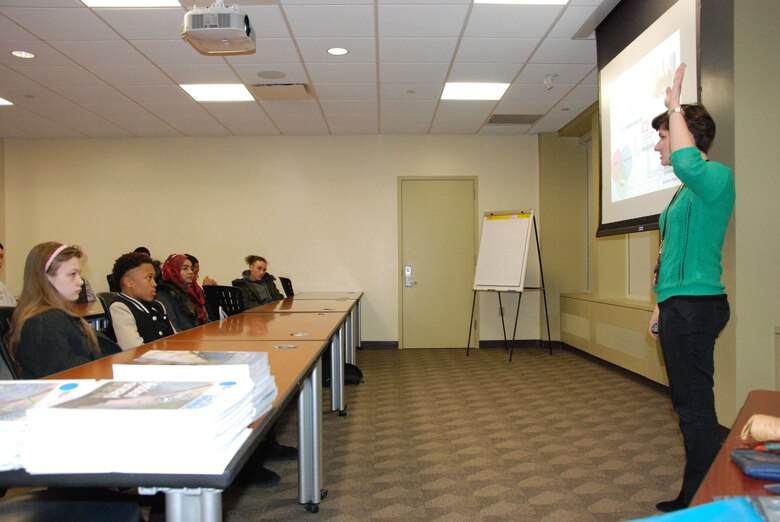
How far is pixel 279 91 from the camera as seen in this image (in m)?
5.45

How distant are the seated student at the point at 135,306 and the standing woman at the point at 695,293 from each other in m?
2.40

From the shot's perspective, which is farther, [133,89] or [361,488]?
[133,89]

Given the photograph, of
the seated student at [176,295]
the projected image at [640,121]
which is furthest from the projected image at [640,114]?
the seated student at [176,295]

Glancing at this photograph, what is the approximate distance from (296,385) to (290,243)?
5859 millimetres

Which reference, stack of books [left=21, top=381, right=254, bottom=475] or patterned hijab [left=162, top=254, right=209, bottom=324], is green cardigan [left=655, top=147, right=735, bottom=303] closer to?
stack of books [left=21, top=381, right=254, bottom=475]

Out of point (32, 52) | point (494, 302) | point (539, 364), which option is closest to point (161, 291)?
point (32, 52)

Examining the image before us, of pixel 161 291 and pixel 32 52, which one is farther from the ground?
pixel 32 52

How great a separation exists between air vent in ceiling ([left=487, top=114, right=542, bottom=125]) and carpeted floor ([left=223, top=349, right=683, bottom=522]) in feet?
9.82

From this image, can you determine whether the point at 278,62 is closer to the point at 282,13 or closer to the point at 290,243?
the point at 282,13

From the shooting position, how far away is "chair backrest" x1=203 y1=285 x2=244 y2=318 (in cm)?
457

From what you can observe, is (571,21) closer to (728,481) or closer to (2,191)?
(728,481)

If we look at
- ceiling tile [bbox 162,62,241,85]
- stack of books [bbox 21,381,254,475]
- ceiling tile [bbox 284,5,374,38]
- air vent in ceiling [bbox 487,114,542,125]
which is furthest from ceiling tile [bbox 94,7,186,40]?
air vent in ceiling [bbox 487,114,542,125]

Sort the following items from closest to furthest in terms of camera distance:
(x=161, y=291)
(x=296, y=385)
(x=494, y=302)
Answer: (x=296, y=385)
(x=161, y=291)
(x=494, y=302)

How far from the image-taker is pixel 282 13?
3.75 metres
